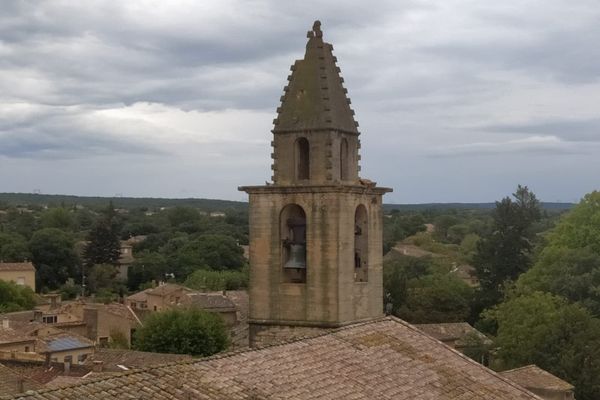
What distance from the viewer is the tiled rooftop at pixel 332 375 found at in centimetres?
1146

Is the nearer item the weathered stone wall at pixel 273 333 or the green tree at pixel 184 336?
the weathered stone wall at pixel 273 333

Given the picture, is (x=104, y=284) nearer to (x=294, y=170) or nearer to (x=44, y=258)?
(x=44, y=258)

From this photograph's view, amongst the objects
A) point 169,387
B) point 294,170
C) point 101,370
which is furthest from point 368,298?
point 101,370

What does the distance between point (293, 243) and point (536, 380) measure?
43.1 feet

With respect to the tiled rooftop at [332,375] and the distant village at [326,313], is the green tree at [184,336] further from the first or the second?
the tiled rooftop at [332,375]

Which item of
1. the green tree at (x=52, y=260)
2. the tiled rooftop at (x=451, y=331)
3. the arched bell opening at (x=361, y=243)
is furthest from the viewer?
Answer: the green tree at (x=52, y=260)

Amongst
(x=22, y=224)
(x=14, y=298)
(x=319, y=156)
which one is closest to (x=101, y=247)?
(x=14, y=298)

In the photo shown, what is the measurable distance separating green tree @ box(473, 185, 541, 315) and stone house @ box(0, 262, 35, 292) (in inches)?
1387

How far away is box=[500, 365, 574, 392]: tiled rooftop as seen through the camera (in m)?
26.8

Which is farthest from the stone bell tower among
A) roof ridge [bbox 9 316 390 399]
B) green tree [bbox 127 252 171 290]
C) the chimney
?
green tree [bbox 127 252 171 290]

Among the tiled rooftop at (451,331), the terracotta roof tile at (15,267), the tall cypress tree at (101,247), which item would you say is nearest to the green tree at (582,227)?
the tiled rooftop at (451,331)

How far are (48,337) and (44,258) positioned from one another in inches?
1709

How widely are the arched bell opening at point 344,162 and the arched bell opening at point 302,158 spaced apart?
65 centimetres

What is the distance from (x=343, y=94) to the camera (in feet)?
58.0
